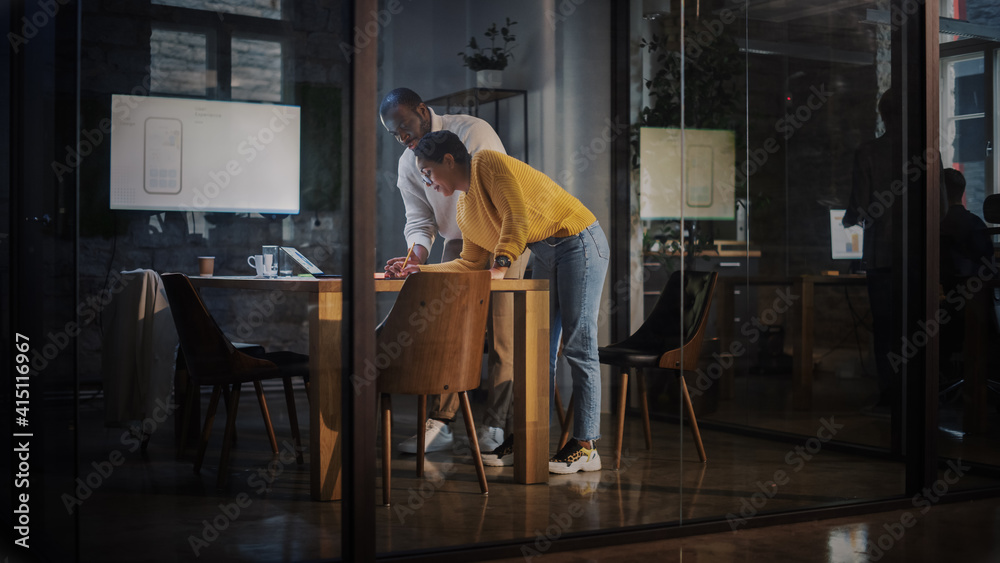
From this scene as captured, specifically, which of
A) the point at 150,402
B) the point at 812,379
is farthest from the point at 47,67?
the point at 812,379

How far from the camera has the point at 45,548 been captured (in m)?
2.91

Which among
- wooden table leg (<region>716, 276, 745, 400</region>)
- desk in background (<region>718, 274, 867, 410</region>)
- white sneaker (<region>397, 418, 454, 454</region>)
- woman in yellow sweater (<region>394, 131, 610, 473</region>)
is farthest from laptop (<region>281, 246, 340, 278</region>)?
desk in background (<region>718, 274, 867, 410</region>)

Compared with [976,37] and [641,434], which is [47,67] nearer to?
[641,434]

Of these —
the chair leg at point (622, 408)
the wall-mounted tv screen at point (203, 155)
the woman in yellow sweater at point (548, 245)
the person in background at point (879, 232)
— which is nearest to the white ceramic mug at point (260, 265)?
the wall-mounted tv screen at point (203, 155)

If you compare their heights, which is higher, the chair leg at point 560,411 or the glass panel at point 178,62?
the glass panel at point 178,62

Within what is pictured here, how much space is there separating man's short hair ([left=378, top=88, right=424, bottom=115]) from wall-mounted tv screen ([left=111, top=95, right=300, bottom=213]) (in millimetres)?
254

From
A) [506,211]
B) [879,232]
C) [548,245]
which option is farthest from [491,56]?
[879,232]

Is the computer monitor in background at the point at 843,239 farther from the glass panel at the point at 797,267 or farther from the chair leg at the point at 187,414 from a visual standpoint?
the chair leg at the point at 187,414

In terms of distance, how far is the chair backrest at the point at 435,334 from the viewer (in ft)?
9.60

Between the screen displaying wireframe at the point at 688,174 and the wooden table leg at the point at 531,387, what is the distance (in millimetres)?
523

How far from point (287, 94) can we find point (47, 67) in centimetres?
79

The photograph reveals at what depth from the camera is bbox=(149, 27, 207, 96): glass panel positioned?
2.65m

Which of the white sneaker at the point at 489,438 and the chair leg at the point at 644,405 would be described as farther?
the chair leg at the point at 644,405

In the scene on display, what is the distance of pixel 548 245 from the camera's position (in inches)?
125
